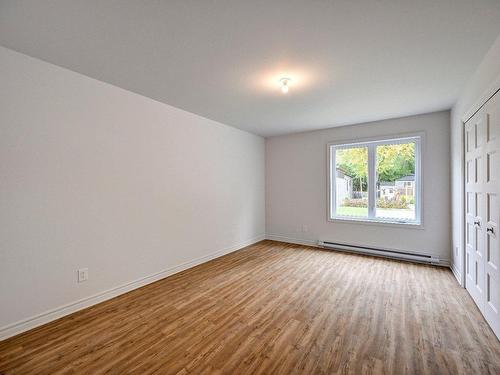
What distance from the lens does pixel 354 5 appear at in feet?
5.15

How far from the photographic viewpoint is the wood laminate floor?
1.72 m

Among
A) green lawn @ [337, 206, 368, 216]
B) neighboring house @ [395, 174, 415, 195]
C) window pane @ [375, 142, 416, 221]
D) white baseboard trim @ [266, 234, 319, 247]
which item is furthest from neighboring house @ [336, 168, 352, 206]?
white baseboard trim @ [266, 234, 319, 247]

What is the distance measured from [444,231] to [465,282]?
110cm

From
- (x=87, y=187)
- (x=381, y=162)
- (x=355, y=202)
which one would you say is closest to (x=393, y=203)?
(x=355, y=202)

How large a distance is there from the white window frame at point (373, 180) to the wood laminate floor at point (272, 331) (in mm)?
1114

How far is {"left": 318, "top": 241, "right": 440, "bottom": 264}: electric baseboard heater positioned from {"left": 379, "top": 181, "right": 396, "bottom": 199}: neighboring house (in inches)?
39.0

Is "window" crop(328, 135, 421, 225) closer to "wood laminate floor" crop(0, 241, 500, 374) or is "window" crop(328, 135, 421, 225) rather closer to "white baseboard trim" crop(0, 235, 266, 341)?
"wood laminate floor" crop(0, 241, 500, 374)

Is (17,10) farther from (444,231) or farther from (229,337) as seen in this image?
(444,231)

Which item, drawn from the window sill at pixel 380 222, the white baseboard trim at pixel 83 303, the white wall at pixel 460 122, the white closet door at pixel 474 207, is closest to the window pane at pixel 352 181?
the window sill at pixel 380 222

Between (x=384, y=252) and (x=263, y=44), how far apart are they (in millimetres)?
4056

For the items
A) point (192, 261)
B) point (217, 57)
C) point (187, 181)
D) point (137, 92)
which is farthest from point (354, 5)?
point (192, 261)

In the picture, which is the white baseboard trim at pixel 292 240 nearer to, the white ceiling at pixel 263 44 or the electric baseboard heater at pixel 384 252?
the electric baseboard heater at pixel 384 252

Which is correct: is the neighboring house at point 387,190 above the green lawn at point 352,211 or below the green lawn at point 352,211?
above

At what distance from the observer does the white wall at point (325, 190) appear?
3.84 metres
